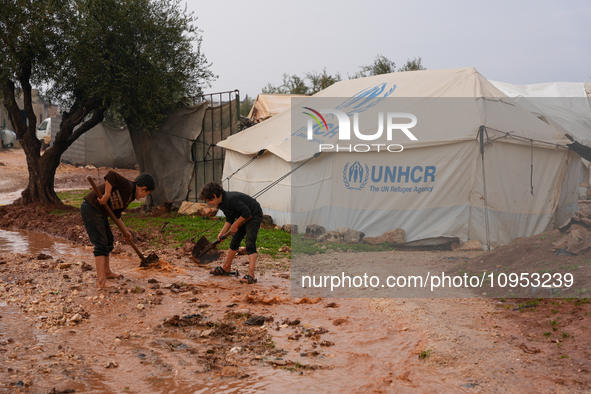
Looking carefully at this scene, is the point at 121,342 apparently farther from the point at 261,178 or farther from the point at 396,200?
the point at 261,178

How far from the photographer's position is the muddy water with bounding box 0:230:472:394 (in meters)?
3.13

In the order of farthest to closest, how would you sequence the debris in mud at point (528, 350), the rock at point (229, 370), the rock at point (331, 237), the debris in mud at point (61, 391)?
the rock at point (331, 237) → the debris in mud at point (528, 350) → the rock at point (229, 370) → the debris in mud at point (61, 391)

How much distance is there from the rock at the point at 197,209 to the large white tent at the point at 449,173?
2.89 meters

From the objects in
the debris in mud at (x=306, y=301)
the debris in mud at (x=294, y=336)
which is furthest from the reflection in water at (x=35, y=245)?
the debris in mud at (x=294, y=336)

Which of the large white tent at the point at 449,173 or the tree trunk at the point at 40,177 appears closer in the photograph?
the large white tent at the point at 449,173

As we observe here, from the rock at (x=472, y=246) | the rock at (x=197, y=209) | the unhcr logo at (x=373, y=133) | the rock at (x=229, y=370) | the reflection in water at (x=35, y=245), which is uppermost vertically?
the unhcr logo at (x=373, y=133)

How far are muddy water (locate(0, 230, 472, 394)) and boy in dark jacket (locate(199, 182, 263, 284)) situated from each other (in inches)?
28.2

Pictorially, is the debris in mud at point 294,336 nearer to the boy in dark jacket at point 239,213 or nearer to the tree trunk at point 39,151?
the boy in dark jacket at point 239,213

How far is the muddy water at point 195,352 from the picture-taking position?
3.13 metres

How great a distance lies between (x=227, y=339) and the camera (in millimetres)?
3922

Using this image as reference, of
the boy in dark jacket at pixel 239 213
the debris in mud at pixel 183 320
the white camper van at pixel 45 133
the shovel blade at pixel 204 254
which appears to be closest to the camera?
the debris in mud at pixel 183 320

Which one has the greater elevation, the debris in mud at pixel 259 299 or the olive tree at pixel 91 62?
the olive tree at pixel 91 62

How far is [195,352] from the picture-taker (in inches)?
143

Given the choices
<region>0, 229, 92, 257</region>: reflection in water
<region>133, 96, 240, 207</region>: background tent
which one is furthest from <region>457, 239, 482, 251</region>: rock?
<region>133, 96, 240, 207</region>: background tent
